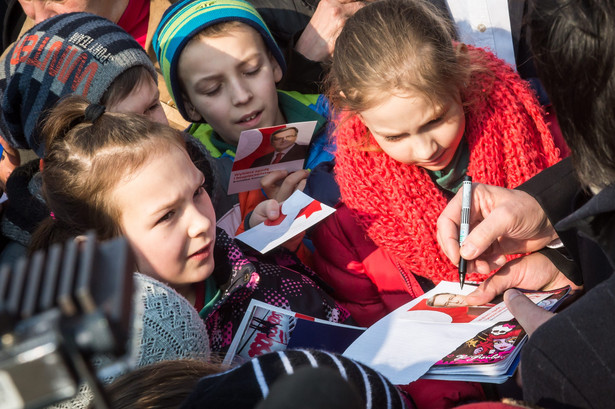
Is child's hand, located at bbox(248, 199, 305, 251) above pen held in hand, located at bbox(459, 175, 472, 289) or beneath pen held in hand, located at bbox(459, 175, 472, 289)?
beneath

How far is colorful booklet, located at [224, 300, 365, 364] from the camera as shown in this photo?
6.06 feet

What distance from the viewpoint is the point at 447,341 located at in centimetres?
168

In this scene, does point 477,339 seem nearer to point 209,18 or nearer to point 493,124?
point 493,124

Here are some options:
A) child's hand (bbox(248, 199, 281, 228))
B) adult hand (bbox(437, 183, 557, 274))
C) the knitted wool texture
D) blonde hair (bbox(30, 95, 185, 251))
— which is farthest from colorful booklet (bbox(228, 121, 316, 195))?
adult hand (bbox(437, 183, 557, 274))

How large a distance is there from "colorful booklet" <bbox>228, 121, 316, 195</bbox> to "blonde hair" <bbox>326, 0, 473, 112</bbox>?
0.40 meters

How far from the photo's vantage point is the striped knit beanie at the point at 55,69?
2.48 m

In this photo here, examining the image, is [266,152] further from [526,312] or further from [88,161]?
[526,312]

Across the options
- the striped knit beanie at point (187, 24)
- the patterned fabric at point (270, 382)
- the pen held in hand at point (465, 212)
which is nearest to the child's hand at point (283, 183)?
the striped knit beanie at point (187, 24)

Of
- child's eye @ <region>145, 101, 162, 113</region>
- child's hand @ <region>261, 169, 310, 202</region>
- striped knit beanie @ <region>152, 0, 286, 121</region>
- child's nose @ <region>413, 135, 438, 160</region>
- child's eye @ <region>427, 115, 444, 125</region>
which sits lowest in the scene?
child's hand @ <region>261, 169, 310, 202</region>

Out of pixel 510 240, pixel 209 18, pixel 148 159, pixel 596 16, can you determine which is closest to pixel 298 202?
pixel 148 159

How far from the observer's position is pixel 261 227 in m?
2.30

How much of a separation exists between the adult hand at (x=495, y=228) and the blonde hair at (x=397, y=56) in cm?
37

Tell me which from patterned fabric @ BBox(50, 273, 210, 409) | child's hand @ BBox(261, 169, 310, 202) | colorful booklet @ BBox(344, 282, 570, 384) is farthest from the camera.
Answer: child's hand @ BBox(261, 169, 310, 202)

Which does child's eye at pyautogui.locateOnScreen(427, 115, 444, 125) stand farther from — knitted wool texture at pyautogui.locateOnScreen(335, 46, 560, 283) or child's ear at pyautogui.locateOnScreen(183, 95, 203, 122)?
child's ear at pyautogui.locateOnScreen(183, 95, 203, 122)
